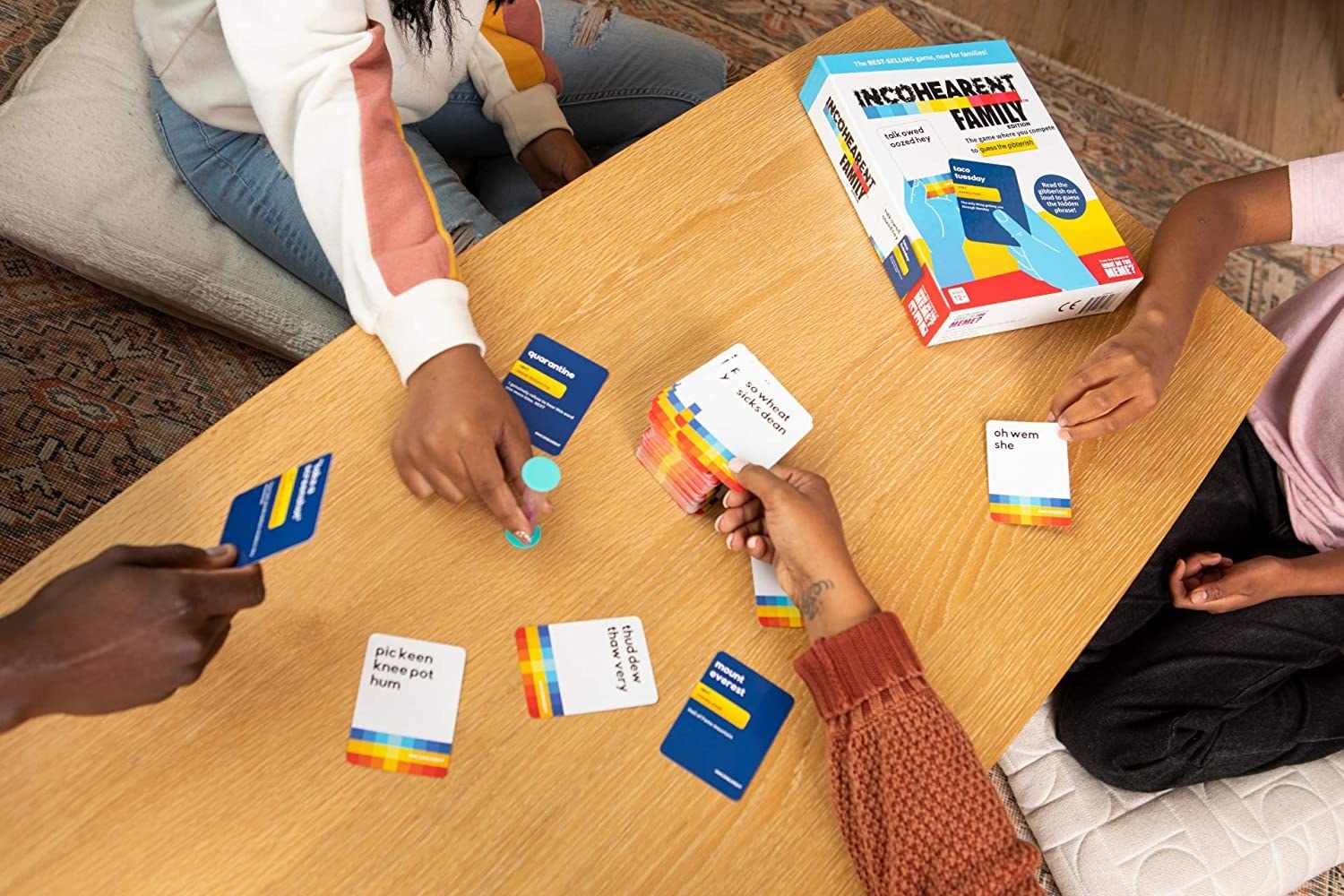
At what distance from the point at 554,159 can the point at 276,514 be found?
0.82m

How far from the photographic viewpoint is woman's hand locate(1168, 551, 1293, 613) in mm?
1133

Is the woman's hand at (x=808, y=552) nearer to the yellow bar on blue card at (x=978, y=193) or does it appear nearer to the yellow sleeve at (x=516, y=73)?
the yellow bar on blue card at (x=978, y=193)

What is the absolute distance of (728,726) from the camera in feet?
2.41

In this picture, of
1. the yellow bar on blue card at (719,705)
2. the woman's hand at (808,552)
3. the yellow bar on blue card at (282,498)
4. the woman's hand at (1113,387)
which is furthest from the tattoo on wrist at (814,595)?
the yellow bar on blue card at (282,498)

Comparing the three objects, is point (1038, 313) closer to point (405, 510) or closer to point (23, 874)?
point (405, 510)

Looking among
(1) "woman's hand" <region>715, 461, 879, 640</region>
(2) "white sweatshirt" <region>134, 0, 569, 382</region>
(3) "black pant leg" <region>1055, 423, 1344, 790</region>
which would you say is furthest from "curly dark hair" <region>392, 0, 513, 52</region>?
(3) "black pant leg" <region>1055, 423, 1344, 790</region>

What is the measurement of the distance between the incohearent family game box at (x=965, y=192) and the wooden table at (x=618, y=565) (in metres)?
0.05

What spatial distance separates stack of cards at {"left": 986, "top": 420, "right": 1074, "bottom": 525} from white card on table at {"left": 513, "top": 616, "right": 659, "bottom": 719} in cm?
40

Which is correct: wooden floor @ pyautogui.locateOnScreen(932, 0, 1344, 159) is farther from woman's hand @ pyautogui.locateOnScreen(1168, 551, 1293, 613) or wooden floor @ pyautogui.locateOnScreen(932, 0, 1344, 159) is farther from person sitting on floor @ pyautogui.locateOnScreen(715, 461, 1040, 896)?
person sitting on floor @ pyautogui.locateOnScreen(715, 461, 1040, 896)

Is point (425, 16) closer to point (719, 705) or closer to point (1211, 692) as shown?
point (719, 705)

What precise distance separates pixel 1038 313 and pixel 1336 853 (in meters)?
0.86

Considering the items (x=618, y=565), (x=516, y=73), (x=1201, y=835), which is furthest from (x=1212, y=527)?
(x=516, y=73)

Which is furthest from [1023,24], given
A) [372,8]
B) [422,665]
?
[422,665]

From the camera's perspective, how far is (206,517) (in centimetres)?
73
